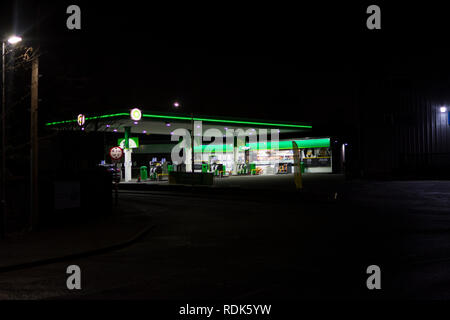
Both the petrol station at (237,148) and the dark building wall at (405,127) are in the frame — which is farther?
the petrol station at (237,148)

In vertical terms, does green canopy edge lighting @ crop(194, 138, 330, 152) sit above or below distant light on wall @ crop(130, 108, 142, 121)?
below

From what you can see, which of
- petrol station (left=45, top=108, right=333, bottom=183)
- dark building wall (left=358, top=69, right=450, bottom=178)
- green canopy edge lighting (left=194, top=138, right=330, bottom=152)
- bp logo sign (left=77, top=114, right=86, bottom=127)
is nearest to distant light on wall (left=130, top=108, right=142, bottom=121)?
petrol station (left=45, top=108, right=333, bottom=183)

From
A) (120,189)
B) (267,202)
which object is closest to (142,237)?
(267,202)

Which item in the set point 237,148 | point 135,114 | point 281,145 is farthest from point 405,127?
point 237,148

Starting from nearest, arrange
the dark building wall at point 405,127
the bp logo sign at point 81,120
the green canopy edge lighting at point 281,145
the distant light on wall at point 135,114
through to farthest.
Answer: the bp logo sign at point 81,120
the dark building wall at point 405,127
the distant light on wall at point 135,114
the green canopy edge lighting at point 281,145

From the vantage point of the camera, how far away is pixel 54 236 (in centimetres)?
1208

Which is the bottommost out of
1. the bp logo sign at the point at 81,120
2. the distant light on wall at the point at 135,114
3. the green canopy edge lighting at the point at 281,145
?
the bp logo sign at the point at 81,120

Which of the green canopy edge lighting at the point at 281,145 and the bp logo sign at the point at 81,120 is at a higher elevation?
the green canopy edge lighting at the point at 281,145

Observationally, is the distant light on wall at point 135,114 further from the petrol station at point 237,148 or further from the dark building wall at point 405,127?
the dark building wall at point 405,127

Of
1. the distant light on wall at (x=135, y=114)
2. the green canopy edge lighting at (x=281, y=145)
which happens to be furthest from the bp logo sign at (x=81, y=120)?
the green canopy edge lighting at (x=281, y=145)

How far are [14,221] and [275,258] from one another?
8.10 metres

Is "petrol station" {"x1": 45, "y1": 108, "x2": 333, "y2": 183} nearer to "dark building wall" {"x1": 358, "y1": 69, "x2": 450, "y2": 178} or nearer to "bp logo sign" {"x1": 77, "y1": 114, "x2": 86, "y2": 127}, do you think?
"dark building wall" {"x1": 358, "y1": 69, "x2": 450, "y2": 178}

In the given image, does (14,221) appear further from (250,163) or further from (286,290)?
(250,163)

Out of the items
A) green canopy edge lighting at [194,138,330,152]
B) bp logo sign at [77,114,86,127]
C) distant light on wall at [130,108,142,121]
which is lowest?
bp logo sign at [77,114,86,127]
